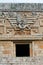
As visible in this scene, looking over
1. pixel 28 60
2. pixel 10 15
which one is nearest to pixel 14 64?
pixel 28 60

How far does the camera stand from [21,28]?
10109 millimetres

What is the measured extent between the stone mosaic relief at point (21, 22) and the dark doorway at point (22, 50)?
25.1 inches

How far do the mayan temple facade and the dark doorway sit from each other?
264 mm

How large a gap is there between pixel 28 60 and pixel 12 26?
1445mm

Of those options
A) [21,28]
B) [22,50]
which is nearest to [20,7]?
[21,28]

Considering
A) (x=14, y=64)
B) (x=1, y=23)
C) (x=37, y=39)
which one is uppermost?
(x=1, y=23)

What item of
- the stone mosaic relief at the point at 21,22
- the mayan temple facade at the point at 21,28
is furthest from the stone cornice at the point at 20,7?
the stone mosaic relief at the point at 21,22

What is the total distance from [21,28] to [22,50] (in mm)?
1040

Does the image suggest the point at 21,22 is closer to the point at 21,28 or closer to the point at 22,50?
the point at 21,28

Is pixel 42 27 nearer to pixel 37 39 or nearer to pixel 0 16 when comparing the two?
pixel 37 39

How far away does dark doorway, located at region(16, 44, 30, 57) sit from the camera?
1046 centimetres

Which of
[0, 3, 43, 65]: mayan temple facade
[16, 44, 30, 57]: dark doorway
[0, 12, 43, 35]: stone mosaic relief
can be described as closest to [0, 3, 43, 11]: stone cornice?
[0, 3, 43, 65]: mayan temple facade

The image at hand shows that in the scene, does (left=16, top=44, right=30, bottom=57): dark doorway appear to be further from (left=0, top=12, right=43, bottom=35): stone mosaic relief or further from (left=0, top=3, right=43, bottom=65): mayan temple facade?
(left=0, top=12, right=43, bottom=35): stone mosaic relief

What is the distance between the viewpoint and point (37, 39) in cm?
1009
